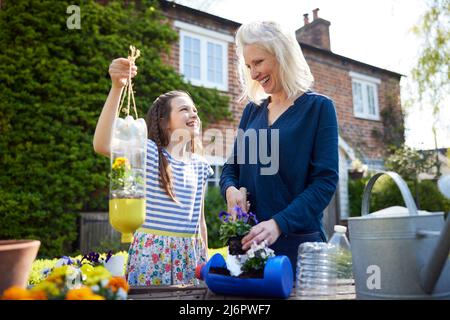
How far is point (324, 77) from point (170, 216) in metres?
10.5

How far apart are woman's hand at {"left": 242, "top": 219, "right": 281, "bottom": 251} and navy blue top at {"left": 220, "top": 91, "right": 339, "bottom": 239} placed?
5.4 inches

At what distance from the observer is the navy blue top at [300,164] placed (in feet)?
4.86

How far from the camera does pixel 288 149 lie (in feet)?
5.30

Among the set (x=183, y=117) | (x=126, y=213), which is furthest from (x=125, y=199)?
(x=183, y=117)

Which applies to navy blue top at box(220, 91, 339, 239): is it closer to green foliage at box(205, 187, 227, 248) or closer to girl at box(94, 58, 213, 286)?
girl at box(94, 58, 213, 286)

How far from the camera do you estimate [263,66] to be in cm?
168

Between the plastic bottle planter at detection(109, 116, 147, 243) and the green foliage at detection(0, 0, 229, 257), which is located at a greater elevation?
the green foliage at detection(0, 0, 229, 257)

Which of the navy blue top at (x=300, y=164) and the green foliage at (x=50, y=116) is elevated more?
the green foliage at (x=50, y=116)

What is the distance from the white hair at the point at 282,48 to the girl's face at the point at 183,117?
664mm

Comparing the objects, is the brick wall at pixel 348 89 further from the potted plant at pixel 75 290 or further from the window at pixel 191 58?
the potted plant at pixel 75 290

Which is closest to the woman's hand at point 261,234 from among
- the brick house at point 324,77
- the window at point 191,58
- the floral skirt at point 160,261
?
the floral skirt at point 160,261

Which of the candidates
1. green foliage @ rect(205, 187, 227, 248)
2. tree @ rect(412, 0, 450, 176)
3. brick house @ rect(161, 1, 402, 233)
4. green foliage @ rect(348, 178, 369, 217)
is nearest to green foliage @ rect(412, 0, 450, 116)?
tree @ rect(412, 0, 450, 176)

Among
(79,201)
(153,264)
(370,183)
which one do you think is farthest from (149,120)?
(79,201)

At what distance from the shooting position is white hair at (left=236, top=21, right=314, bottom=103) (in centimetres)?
163
